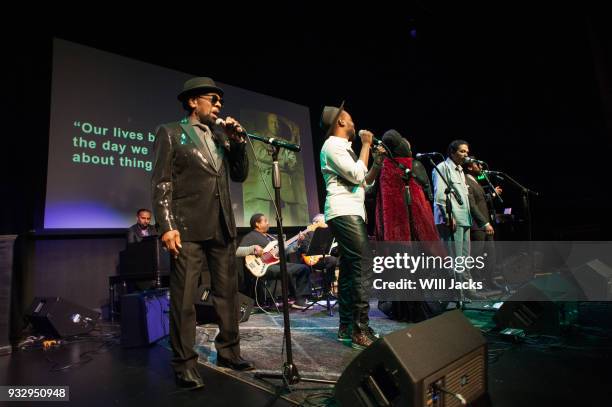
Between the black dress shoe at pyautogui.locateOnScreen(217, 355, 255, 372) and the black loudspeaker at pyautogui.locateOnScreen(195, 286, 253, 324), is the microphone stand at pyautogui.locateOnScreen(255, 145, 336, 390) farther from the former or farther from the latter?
the black loudspeaker at pyautogui.locateOnScreen(195, 286, 253, 324)

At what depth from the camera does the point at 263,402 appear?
195cm

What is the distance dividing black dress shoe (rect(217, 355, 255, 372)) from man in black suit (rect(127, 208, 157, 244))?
12.5ft

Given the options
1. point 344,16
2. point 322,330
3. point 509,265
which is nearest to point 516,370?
point 322,330

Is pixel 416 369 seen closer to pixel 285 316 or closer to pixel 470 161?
pixel 285 316

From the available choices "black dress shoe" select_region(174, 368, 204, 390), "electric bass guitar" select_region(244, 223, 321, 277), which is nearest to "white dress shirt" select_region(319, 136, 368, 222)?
"black dress shoe" select_region(174, 368, 204, 390)

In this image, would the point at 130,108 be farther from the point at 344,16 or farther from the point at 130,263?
the point at 344,16

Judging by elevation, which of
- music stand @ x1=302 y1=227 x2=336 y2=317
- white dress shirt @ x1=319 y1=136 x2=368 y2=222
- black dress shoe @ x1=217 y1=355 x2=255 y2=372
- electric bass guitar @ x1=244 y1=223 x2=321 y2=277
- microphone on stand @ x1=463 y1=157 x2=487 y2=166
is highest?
microphone on stand @ x1=463 y1=157 x2=487 y2=166

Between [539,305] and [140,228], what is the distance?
536 cm

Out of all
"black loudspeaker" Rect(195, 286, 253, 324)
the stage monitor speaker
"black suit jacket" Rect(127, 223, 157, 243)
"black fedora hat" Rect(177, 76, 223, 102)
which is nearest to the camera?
"black fedora hat" Rect(177, 76, 223, 102)

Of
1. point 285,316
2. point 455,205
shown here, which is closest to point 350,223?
point 285,316

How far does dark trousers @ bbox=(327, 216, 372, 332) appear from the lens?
2.92m

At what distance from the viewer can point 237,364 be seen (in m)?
2.53

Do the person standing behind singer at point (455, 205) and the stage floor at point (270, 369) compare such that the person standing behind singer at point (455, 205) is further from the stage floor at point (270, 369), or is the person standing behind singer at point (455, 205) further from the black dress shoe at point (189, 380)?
the black dress shoe at point (189, 380)

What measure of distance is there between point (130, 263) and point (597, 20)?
866 cm
